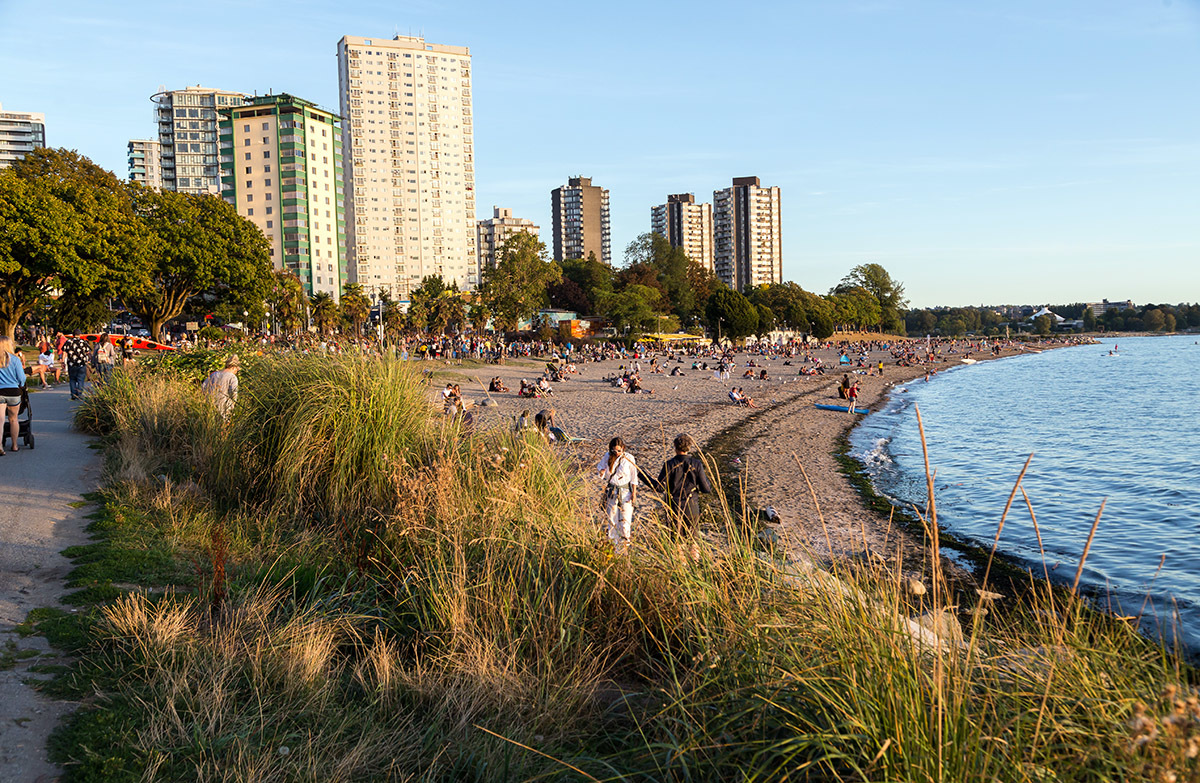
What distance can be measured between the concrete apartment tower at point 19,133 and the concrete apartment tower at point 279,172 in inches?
2680

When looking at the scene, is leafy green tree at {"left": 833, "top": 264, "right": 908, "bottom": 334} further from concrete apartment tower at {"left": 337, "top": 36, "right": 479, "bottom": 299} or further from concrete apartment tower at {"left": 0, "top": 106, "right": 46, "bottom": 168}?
concrete apartment tower at {"left": 0, "top": 106, "right": 46, "bottom": 168}

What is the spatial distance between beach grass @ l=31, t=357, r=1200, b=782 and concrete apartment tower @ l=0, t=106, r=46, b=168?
564 feet

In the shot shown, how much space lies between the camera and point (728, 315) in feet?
299

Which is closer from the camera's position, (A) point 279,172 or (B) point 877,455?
(B) point 877,455

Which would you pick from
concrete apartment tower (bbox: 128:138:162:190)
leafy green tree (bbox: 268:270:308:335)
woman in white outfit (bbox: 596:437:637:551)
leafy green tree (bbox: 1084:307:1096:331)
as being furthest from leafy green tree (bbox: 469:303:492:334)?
leafy green tree (bbox: 1084:307:1096:331)

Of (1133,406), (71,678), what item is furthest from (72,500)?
(1133,406)

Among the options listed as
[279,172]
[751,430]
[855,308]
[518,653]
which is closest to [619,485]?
[518,653]

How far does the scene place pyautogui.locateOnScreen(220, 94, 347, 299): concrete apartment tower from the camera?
330 feet

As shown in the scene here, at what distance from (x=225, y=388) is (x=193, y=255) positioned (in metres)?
34.1

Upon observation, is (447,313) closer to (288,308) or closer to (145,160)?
(288,308)

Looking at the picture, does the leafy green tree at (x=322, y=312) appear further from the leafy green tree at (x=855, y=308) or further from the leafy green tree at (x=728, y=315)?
the leafy green tree at (x=855, y=308)

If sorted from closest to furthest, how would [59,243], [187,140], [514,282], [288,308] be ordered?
[59,243]
[288,308]
[514,282]
[187,140]

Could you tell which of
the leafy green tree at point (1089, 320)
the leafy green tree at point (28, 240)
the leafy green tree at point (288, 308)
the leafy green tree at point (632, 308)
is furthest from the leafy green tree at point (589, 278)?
the leafy green tree at point (1089, 320)

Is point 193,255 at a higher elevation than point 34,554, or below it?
higher
